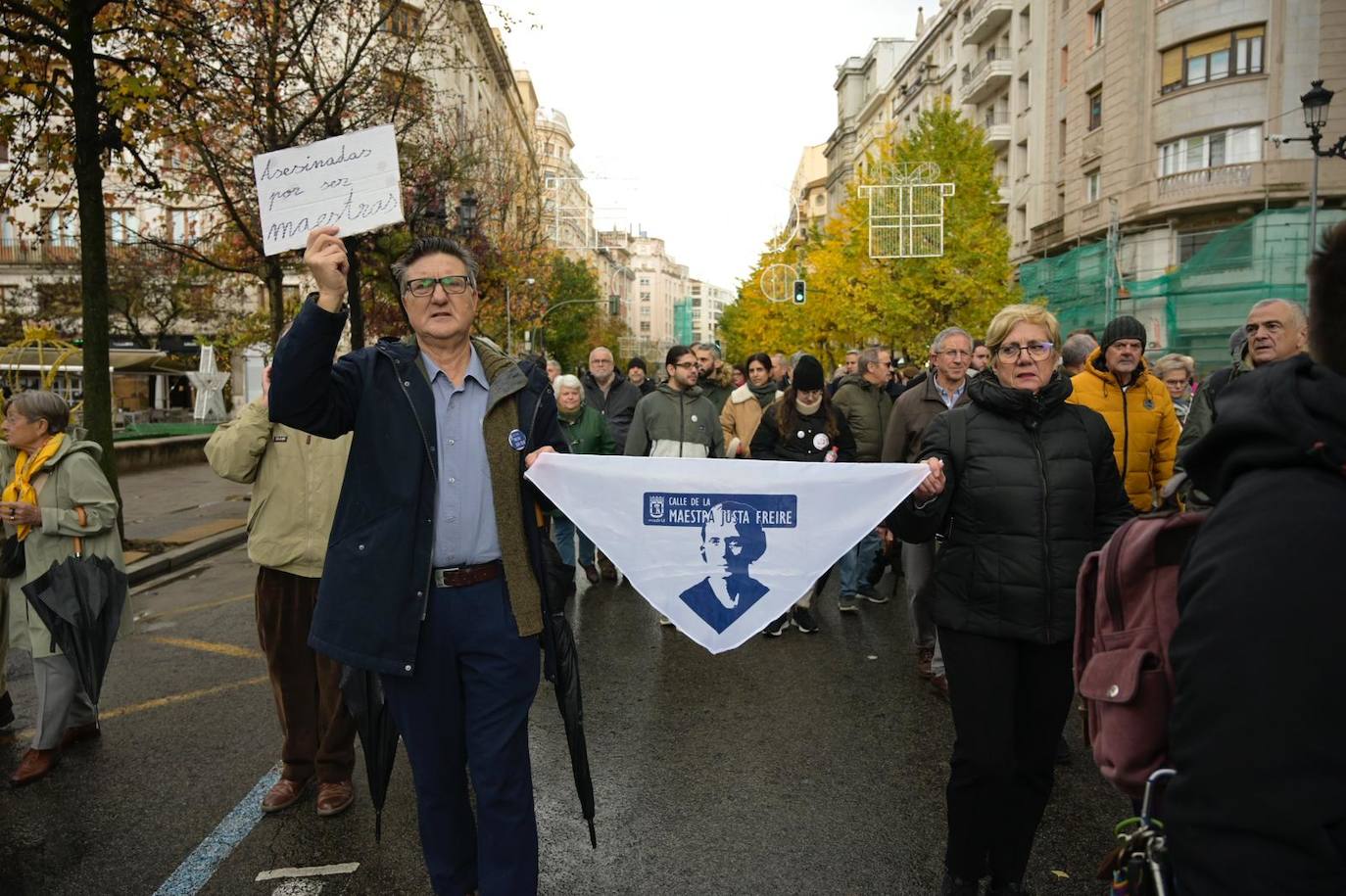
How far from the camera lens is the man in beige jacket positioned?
4367 mm

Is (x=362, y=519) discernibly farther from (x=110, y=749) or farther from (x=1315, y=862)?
(x=110, y=749)

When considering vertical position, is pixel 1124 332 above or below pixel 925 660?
above

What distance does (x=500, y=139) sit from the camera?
3133 centimetres

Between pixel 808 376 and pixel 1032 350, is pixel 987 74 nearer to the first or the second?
pixel 808 376

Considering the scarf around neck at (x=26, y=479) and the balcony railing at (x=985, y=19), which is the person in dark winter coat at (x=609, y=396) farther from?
the balcony railing at (x=985, y=19)

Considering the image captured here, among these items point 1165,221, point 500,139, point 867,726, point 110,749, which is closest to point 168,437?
point 500,139

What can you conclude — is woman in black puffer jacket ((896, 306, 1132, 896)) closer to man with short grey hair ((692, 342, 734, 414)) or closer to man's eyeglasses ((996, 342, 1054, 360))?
man's eyeglasses ((996, 342, 1054, 360))

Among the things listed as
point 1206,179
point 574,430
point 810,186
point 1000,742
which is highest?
point 810,186

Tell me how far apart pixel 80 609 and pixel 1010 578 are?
4.38 meters

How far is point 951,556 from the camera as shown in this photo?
3479mm

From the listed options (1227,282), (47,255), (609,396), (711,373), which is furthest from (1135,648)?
(47,255)

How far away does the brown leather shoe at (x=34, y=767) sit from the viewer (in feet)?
15.4

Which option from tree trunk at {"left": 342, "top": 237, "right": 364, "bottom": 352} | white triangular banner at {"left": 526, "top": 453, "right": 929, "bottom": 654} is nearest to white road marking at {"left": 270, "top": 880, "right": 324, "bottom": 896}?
white triangular banner at {"left": 526, "top": 453, "right": 929, "bottom": 654}

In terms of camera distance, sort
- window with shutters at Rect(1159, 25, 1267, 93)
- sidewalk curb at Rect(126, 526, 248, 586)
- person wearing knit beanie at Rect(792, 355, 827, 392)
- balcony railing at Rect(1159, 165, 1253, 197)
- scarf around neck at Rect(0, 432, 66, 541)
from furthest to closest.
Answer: window with shutters at Rect(1159, 25, 1267, 93) < balcony railing at Rect(1159, 165, 1253, 197) < sidewalk curb at Rect(126, 526, 248, 586) < person wearing knit beanie at Rect(792, 355, 827, 392) < scarf around neck at Rect(0, 432, 66, 541)
